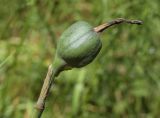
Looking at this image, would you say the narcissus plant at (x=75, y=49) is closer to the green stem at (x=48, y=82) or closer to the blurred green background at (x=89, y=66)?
the green stem at (x=48, y=82)

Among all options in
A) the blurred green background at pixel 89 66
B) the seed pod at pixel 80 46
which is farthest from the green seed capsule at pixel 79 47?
the blurred green background at pixel 89 66

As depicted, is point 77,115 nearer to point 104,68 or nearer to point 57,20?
point 104,68

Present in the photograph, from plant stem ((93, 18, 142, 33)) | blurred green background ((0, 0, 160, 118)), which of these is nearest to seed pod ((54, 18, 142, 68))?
plant stem ((93, 18, 142, 33))

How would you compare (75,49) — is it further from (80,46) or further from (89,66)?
(89,66)

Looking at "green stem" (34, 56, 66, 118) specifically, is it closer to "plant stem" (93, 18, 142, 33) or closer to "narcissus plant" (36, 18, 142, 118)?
"narcissus plant" (36, 18, 142, 118)

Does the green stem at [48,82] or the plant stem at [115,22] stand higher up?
the plant stem at [115,22]

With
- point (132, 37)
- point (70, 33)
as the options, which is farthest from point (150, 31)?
point (70, 33)

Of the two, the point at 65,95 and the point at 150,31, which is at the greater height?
the point at 150,31

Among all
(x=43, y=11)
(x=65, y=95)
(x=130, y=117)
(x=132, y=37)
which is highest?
(x=43, y=11)
